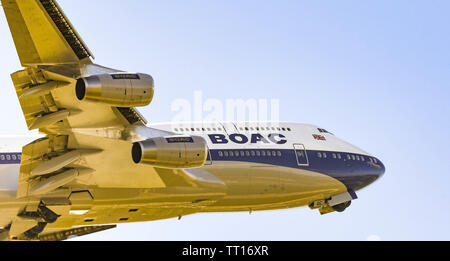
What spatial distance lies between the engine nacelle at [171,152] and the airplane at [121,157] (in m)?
0.03

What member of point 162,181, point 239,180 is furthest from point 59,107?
point 239,180

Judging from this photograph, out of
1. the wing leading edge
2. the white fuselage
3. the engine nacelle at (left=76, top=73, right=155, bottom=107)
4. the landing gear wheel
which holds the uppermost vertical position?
the wing leading edge

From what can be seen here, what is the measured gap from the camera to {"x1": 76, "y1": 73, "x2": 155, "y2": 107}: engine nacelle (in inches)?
868

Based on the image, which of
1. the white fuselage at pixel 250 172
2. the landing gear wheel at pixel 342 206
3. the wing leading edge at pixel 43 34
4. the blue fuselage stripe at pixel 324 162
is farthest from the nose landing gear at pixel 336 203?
the wing leading edge at pixel 43 34

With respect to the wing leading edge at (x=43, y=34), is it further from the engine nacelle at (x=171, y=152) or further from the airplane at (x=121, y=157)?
the engine nacelle at (x=171, y=152)

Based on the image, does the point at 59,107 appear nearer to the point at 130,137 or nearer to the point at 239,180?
the point at 130,137

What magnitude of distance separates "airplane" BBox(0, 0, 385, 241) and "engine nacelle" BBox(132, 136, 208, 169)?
0.11ft

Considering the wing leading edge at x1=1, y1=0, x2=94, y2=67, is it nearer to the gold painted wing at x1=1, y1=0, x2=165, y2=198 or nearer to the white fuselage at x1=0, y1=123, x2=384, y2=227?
the gold painted wing at x1=1, y1=0, x2=165, y2=198

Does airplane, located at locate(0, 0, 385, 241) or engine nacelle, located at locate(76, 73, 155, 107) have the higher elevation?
engine nacelle, located at locate(76, 73, 155, 107)

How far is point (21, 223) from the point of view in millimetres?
27734

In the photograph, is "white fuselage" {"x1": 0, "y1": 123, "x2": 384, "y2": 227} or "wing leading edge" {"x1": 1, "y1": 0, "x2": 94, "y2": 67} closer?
"wing leading edge" {"x1": 1, "y1": 0, "x2": 94, "y2": 67}

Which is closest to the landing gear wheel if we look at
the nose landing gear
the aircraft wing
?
the nose landing gear

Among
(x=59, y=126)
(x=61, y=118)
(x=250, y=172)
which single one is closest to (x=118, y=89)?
(x=61, y=118)
